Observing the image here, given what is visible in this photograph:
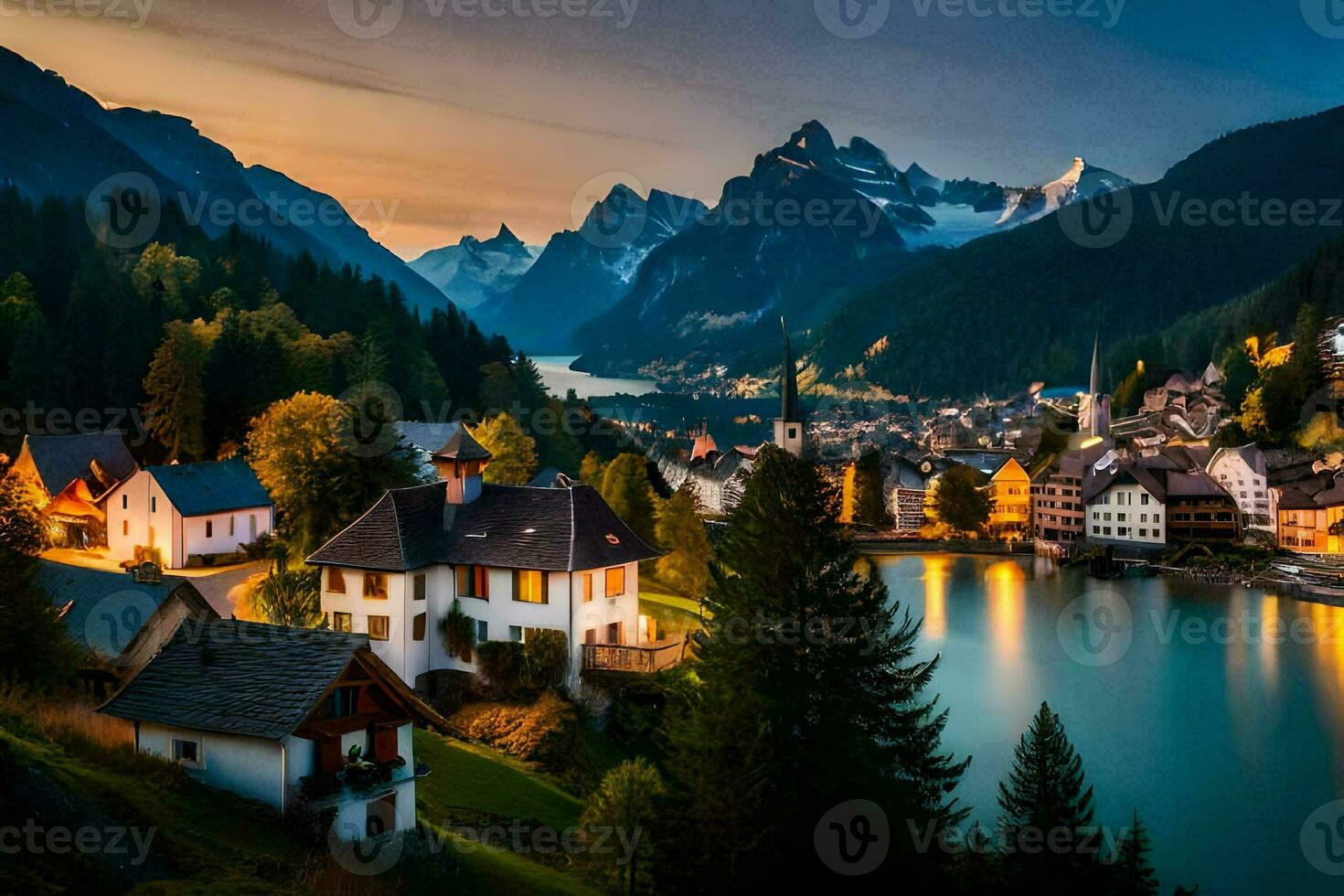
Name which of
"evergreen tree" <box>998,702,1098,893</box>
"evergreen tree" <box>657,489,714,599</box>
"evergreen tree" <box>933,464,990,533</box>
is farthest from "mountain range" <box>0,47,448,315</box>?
"evergreen tree" <box>998,702,1098,893</box>

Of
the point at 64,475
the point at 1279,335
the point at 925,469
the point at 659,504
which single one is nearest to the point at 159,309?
the point at 64,475

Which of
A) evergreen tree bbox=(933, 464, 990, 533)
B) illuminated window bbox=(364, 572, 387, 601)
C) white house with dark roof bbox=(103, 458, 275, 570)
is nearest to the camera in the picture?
illuminated window bbox=(364, 572, 387, 601)

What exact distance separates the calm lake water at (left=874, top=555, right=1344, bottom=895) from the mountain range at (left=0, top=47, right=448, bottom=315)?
46.9 metres

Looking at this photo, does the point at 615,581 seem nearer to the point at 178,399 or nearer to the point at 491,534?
the point at 491,534

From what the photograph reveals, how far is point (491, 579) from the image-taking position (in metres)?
26.8

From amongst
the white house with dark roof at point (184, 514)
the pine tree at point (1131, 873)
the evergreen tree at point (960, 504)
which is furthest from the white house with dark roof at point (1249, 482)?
the white house with dark roof at point (184, 514)

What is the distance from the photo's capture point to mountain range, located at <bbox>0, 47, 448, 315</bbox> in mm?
105562

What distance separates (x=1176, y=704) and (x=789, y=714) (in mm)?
28771

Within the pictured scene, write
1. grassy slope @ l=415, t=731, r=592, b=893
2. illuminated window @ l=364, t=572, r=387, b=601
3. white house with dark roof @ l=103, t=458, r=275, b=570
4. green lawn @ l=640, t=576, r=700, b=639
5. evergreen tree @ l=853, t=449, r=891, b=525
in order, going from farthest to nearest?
1. evergreen tree @ l=853, t=449, r=891, b=525
2. white house with dark roof @ l=103, t=458, r=275, b=570
3. green lawn @ l=640, t=576, r=700, b=639
4. illuminated window @ l=364, t=572, r=387, b=601
5. grassy slope @ l=415, t=731, r=592, b=893

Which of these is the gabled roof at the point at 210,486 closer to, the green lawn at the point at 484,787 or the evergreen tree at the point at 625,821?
the green lawn at the point at 484,787

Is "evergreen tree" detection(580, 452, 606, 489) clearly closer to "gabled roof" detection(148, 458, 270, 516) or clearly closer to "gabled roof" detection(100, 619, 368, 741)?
"gabled roof" detection(148, 458, 270, 516)

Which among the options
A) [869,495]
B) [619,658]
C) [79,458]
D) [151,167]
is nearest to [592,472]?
[79,458]

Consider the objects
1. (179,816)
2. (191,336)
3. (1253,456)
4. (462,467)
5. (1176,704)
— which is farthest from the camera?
(1253,456)

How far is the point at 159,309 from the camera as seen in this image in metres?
55.6
